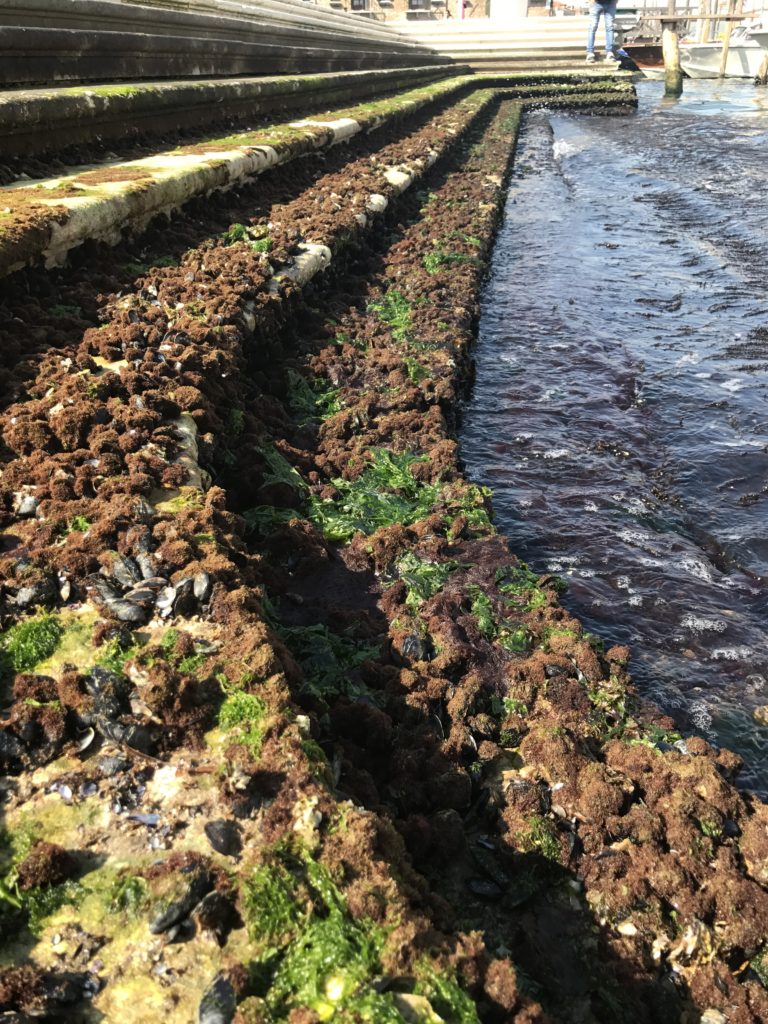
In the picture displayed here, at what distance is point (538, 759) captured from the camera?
4.00 m

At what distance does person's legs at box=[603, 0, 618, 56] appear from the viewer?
126 feet

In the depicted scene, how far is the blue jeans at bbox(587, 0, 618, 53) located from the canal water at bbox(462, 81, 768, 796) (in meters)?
26.0

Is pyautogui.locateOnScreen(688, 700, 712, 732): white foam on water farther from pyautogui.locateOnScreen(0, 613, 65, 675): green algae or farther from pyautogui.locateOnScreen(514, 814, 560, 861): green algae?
pyautogui.locateOnScreen(0, 613, 65, 675): green algae

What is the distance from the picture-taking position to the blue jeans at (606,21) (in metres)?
38.2

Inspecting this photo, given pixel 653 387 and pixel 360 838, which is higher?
pixel 360 838

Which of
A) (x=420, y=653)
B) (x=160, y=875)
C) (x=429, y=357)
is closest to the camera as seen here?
(x=160, y=875)

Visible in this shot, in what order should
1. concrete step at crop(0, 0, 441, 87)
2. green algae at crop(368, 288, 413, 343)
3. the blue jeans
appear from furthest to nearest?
the blue jeans, concrete step at crop(0, 0, 441, 87), green algae at crop(368, 288, 413, 343)

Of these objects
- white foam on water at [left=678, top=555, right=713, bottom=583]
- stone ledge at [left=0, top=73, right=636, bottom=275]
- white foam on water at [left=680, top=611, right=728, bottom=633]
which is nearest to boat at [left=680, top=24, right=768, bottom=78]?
stone ledge at [left=0, top=73, right=636, bottom=275]

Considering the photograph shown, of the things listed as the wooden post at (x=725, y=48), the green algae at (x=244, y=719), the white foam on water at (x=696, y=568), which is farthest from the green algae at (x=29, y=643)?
the wooden post at (x=725, y=48)

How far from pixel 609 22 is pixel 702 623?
43755 millimetres

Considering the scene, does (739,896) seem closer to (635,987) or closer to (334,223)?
(635,987)

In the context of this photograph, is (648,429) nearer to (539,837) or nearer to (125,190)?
(539,837)

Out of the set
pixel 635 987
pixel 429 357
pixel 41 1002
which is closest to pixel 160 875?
pixel 41 1002

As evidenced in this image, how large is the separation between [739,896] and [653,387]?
285 inches
